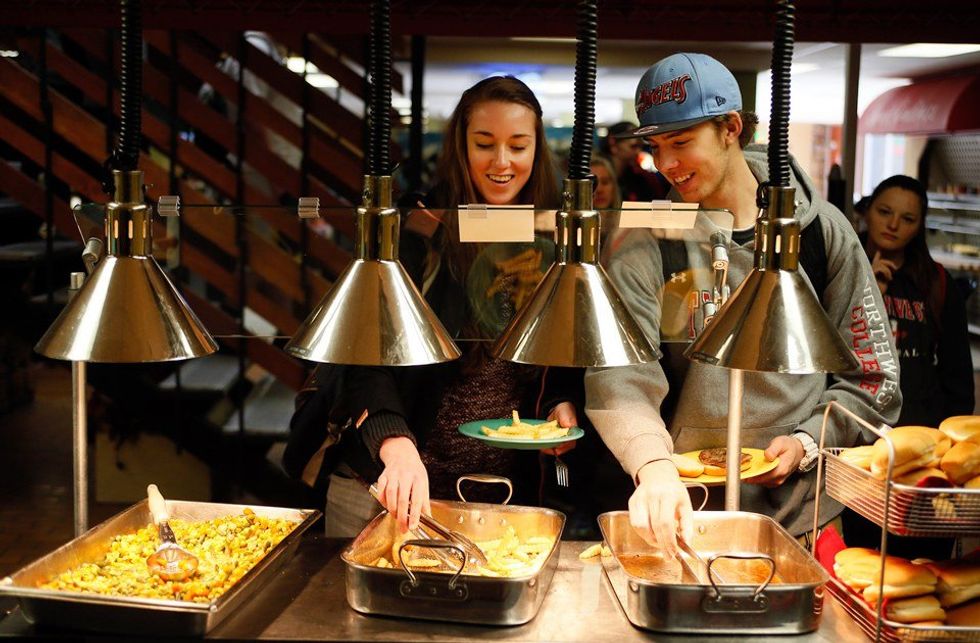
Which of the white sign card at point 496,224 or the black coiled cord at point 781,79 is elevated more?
the black coiled cord at point 781,79

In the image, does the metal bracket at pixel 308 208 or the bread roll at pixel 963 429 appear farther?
the metal bracket at pixel 308 208

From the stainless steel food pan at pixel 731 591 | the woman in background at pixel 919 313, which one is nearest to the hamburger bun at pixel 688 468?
the stainless steel food pan at pixel 731 591

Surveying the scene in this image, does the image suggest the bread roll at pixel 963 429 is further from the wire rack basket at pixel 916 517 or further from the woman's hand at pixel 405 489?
the woman's hand at pixel 405 489

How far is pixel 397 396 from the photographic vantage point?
2.29 m

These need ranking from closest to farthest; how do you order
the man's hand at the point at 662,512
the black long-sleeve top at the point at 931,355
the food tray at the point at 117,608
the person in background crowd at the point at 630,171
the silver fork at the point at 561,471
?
the food tray at the point at 117,608 → the man's hand at the point at 662,512 → the silver fork at the point at 561,471 → the black long-sleeve top at the point at 931,355 → the person in background crowd at the point at 630,171

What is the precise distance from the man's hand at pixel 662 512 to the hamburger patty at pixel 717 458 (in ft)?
1.08

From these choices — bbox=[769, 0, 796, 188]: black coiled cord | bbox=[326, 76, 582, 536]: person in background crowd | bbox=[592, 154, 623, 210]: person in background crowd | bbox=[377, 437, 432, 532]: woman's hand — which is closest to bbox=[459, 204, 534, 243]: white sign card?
bbox=[326, 76, 582, 536]: person in background crowd

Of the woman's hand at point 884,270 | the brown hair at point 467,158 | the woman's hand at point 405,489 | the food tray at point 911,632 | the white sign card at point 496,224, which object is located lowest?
the food tray at point 911,632

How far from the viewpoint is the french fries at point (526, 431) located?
87.4 inches

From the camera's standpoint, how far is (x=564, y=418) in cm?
238

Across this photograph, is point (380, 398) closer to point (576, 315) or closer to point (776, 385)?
point (576, 315)

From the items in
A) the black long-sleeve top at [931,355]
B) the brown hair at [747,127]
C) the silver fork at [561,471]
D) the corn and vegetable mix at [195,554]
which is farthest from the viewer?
the black long-sleeve top at [931,355]

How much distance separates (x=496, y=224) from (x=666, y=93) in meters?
0.50

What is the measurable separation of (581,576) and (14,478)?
492 cm
